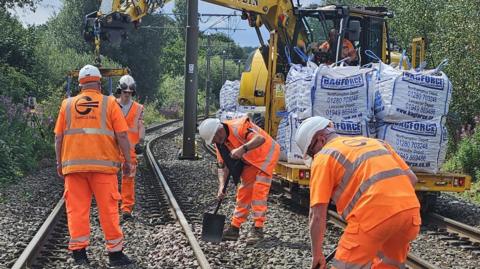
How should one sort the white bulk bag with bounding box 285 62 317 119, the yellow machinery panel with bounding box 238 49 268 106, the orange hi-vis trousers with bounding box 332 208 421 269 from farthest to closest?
the yellow machinery panel with bounding box 238 49 268 106 < the white bulk bag with bounding box 285 62 317 119 < the orange hi-vis trousers with bounding box 332 208 421 269

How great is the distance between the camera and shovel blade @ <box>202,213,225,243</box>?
292 inches

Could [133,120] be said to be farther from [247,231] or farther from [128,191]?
[247,231]

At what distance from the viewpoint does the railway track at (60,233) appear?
6766mm

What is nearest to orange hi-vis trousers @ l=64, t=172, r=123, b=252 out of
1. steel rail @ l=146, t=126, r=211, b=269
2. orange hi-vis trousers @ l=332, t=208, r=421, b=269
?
steel rail @ l=146, t=126, r=211, b=269

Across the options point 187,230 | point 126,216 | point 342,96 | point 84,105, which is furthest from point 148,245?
point 342,96

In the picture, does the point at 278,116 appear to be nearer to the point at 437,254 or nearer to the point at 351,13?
the point at 351,13

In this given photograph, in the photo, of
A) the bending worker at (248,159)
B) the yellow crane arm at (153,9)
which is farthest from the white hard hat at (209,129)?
the yellow crane arm at (153,9)

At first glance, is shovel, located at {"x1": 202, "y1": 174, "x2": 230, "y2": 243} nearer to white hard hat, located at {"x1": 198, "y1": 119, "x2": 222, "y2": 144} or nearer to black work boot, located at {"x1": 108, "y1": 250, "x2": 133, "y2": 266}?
white hard hat, located at {"x1": 198, "y1": 119, "x2": 222, "y2": 144}

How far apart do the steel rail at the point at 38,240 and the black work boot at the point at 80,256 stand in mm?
451

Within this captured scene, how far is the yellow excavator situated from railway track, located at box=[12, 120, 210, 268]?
180 centimetres

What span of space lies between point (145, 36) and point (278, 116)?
3567cm

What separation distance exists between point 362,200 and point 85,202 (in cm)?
348

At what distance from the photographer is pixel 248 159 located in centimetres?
751

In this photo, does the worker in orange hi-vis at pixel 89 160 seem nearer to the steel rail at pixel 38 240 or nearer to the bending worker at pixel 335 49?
the steel rail at pixel 38 240
